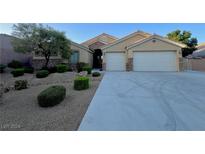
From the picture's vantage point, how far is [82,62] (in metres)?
17.4

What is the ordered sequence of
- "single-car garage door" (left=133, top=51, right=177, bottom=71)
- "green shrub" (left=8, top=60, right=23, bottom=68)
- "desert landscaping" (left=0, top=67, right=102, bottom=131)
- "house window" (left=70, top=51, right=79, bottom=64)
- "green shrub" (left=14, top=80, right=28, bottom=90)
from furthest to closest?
"house window" (left=70, top=51, right=79, bottom=64) < "single-car garage door" (left=133, top=51, right=177, bottom=71) < "green shrub" (left=8, top=60, right=23, bottom=68) < "green shrub" (left=14, top=80, right=28, bottom=90) < "desert landscaping" (left=0, top=67, right=102, bottom=131)

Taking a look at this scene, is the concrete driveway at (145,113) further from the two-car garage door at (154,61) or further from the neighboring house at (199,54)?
the neighboring house at (199,54)

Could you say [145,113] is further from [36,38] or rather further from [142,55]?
[36,38]

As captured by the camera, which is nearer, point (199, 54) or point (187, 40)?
point (187, 40)

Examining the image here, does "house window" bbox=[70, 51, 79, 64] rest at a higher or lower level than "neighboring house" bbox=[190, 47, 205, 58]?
lower

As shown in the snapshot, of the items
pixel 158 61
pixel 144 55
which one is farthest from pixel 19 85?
pixel 158 61

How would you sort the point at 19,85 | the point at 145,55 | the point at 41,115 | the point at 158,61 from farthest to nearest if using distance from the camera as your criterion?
the point at 145,55, the point at 158,61, the point at 19,85, the point at 41,115

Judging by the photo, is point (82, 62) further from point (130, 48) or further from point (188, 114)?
point (188, 114)

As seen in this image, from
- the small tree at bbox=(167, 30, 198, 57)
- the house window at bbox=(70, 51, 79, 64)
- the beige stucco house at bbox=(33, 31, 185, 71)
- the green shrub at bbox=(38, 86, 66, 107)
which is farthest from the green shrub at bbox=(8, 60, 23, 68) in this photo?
the small tree at bbox=(167, 30, 198, 57)

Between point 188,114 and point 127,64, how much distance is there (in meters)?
12.0

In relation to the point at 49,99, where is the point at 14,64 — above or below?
above

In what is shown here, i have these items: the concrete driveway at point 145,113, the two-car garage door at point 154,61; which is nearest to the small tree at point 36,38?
the two-car garage door at point 154,61

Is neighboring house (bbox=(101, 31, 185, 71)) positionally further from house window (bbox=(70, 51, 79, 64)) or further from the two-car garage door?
house window (bbox=(70, 51, 79, 64))

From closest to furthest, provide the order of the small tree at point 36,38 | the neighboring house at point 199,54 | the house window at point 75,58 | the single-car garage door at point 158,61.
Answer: the small tree at point 36,38
the single-car garage door at point 158,61
the house window at point 75,58
the neighboring house at point 199,54
